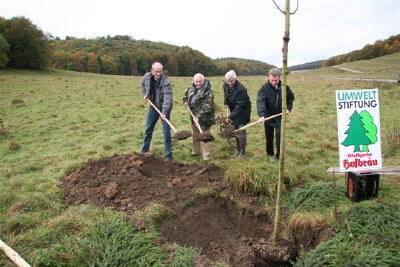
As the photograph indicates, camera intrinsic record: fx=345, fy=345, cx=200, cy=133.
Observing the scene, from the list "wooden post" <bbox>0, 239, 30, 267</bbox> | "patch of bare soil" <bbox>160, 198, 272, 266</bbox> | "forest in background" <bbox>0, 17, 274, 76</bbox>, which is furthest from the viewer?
"forest in background" <bbox>0, 17, 274, 76</bbox>

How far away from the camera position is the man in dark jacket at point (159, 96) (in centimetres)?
797

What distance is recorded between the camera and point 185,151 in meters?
9.24

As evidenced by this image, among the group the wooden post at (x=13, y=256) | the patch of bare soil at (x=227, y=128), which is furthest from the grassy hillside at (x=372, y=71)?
the wooden post at (x=13, y=256)

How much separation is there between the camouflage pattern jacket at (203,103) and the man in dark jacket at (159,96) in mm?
550

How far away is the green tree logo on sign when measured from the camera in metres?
4.83

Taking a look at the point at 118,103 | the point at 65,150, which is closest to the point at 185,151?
the point at 65,150

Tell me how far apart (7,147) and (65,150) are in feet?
6.89

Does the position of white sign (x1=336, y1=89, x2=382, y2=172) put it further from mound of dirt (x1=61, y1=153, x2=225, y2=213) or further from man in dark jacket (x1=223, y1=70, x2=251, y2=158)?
man in dark jacket (x1=223, y1=70, x2=251, y2=158)

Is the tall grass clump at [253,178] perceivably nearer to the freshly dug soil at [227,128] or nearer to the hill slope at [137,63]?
the freshly dug soil at [227,128]

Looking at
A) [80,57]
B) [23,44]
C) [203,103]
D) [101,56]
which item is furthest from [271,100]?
[101,56]

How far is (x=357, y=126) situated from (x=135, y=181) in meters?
3.82

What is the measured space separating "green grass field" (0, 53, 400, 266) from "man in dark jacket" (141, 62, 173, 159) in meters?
0.80

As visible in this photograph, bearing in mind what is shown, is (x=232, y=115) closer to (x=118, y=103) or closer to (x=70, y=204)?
(x=70, y=204)

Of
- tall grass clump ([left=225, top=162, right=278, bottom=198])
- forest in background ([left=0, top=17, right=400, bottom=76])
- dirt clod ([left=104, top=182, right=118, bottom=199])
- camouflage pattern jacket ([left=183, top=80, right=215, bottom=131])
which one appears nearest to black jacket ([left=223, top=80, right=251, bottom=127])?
camouflage pattern jacket ([left=183, top=80, right=215, bottom=131])
